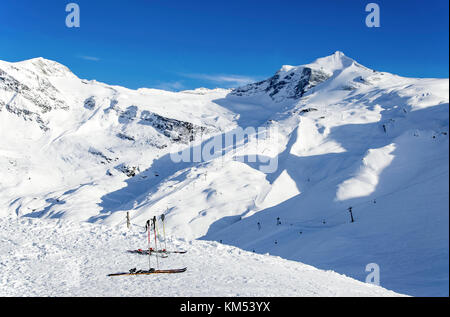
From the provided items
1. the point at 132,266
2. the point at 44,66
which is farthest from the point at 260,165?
the point at 44,66

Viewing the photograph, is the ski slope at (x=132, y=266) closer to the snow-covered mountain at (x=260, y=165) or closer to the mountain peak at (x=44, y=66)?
the snow-covered mountain at (x=260, y=165)

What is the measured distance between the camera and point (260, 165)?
285 ft

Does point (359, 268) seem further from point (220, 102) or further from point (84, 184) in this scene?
point (220, 102)

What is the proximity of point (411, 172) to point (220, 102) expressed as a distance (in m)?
144

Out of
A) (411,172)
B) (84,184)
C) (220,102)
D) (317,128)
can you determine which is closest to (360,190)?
(411,172)

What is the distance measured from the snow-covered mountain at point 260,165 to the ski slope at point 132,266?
28.8 feet

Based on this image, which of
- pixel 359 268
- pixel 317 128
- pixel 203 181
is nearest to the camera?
pixel 359 268

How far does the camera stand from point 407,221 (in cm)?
2894

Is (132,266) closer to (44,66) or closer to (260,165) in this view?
(260,165)

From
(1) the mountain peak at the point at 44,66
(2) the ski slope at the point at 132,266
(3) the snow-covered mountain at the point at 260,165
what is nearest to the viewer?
(2) the ski slope at the point at 132,266

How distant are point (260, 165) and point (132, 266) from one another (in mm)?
72382

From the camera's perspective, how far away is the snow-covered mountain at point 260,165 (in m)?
29.6

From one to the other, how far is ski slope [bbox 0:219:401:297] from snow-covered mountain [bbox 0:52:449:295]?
28.8ft

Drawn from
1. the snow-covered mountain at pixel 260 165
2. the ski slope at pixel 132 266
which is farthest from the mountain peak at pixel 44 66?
the ski slope at pixel 132 266
